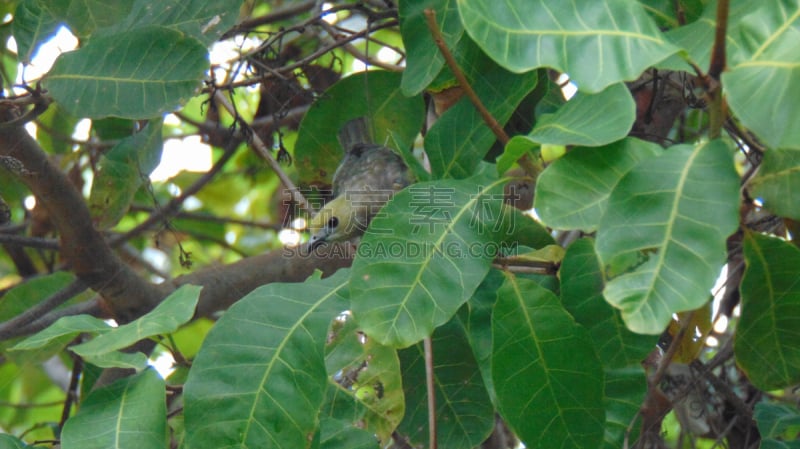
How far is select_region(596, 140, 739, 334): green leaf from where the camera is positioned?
1.11 meters

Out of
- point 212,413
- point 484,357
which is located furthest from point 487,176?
point 212,413

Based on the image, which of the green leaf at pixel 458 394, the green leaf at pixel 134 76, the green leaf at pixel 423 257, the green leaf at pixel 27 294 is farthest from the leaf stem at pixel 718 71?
the green leaf at pixel 27 294

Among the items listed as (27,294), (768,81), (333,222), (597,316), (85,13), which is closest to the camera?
(768,81)

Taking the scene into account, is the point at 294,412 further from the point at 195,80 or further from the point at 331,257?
the point at 331,257

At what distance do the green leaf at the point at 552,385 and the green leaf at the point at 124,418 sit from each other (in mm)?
561

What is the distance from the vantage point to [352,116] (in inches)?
88.4

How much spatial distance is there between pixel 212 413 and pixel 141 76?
0.75 m

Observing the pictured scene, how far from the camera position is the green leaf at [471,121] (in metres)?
1.61

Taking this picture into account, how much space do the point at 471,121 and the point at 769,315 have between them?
0.63 m

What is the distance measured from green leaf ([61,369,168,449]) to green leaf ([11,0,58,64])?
87 centimetres

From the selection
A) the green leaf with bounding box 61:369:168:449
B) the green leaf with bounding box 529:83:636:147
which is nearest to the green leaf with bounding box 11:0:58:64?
the green leaf with bounding box 61:369:168:449

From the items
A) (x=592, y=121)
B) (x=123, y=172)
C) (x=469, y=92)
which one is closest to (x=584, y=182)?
(x=592, y=121)

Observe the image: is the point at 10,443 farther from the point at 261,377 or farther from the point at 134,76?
the point at 134,76

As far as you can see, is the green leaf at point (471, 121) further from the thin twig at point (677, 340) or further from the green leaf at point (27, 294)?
the green leaf at point (27, 294)
